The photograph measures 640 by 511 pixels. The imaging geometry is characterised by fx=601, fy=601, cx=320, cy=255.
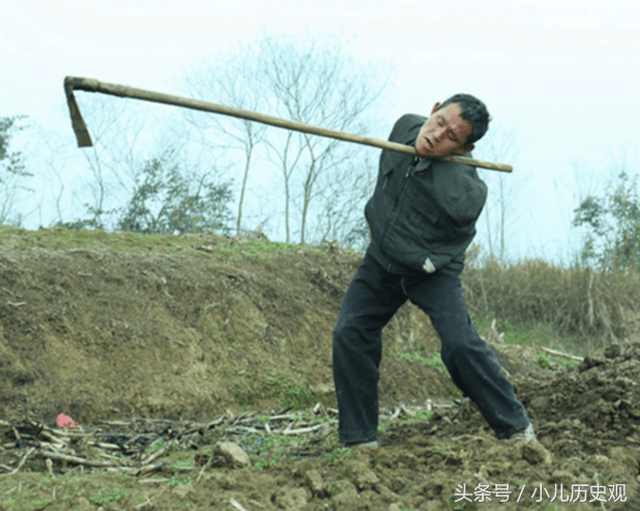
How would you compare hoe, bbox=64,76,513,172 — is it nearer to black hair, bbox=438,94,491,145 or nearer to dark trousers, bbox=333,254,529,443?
black hair, bbox=438,94,491,145

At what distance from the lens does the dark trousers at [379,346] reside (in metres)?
3.54

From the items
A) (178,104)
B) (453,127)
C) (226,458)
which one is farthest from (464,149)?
(226,458)

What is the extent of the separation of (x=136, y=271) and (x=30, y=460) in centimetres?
298

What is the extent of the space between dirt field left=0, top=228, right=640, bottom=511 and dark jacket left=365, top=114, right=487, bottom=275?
3.59 feet

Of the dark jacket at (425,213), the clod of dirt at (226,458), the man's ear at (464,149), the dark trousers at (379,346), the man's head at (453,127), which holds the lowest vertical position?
the clod of dirt at (226,458)

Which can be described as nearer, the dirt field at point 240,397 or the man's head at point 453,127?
the dirt field at point 240,397

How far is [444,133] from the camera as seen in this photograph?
3480mm

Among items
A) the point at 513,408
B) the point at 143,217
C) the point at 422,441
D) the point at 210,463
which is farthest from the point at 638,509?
the point at 143,217

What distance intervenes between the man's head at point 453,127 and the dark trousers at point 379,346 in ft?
2.49

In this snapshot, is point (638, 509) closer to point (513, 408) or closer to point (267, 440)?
point (513, 408)

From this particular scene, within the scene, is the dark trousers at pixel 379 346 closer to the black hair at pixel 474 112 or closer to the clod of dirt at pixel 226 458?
the clod of dirt at pixel 226 458

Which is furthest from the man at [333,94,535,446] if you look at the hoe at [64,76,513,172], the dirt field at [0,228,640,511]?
the dirt field at [0,228,640,511]

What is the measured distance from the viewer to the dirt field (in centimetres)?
279

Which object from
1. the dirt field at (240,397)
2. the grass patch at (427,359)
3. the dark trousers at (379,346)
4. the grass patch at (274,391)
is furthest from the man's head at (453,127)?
the grass patch at (427,359)
